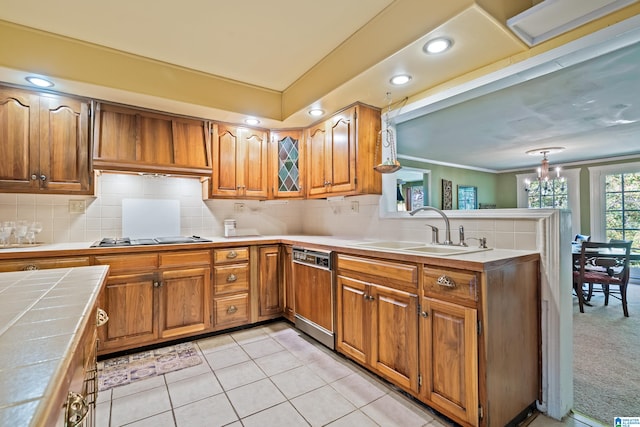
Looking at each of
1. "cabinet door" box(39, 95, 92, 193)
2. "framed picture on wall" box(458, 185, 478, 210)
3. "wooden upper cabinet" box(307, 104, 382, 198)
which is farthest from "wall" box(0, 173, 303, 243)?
"framed picture on wall" box(458, 185, 478, 210)

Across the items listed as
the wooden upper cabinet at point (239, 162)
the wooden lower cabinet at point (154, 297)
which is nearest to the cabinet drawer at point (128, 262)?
the wooden lower cabinet at point (154, 297)

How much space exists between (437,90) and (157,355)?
3.09 m

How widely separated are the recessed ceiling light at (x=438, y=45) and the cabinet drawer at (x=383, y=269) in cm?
134

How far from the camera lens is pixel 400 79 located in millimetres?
2275

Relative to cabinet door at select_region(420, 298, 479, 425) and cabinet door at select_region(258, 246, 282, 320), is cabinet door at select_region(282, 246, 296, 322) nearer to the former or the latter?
cabinet door at select_region(258, 246, 282, 320)

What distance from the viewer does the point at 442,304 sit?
5.34ft

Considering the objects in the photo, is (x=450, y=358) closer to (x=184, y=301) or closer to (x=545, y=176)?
(x=184, y=301)

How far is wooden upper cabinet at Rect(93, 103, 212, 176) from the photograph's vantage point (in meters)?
2.59

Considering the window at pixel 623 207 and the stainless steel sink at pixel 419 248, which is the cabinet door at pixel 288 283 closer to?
the stainless steel sink at pixel 419 248

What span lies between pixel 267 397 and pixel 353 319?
0.76 metres

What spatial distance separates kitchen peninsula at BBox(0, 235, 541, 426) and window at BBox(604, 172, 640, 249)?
541cm

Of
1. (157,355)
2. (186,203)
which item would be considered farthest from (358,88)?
(157,355)

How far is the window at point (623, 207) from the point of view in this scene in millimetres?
5234

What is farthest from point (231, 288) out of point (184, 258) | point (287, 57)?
point (287, 57)
